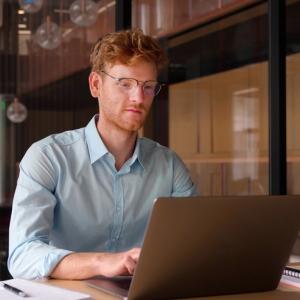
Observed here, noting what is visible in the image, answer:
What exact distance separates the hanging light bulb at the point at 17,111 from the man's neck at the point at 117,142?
450cm

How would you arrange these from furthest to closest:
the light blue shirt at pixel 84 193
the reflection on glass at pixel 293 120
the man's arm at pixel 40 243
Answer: the reflection on glass at pixel 293 120, the light blue shirt at pixel 84 193, the man's arm at pixel 40 243

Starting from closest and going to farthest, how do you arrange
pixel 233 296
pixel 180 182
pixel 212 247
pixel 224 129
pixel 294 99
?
pixel 212 247 < pixel 233 296 < pixel 180 182 < pixel 294 99 < pixel 224 129

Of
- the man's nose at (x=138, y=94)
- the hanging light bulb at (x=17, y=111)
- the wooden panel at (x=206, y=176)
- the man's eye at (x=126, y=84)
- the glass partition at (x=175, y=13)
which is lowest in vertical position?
the wooden panel at (x=206, y=176)

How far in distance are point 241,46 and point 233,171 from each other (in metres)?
0.96

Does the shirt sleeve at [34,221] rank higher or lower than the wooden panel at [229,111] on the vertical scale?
lower

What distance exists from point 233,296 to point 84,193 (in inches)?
26.9

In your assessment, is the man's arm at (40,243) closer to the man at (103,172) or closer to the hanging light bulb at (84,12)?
the man at (103,172)

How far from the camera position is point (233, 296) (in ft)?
5.35

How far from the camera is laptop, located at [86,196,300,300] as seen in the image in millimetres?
1438

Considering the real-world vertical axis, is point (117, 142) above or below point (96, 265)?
above

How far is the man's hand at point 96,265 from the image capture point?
1.60 m

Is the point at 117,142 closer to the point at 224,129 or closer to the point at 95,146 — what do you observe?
the point at 95,146

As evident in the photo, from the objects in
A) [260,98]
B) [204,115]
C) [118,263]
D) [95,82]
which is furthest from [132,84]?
[204,115]

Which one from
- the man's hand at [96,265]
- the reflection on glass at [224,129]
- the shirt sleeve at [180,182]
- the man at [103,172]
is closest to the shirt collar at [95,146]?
the man at [103,172]
